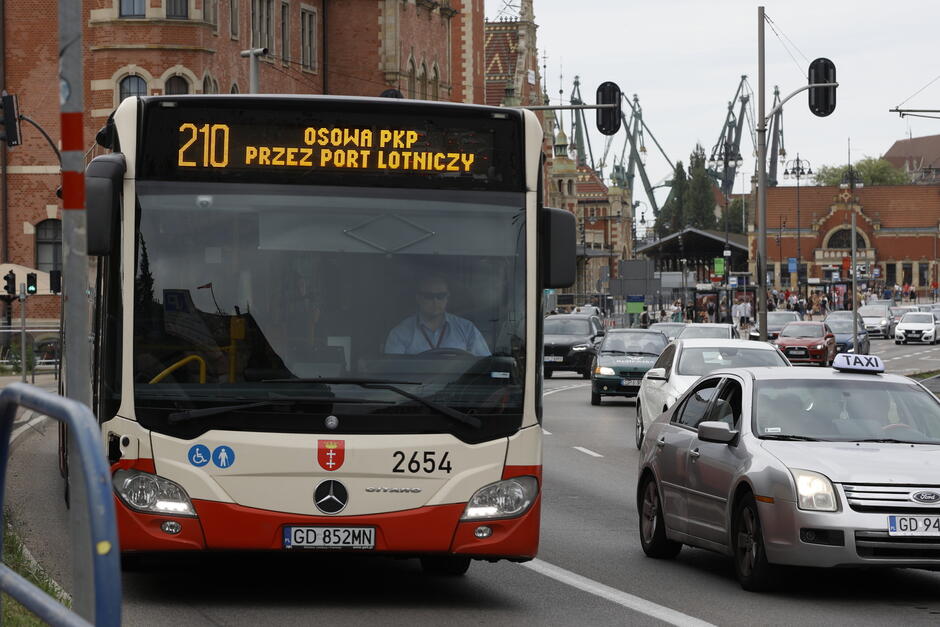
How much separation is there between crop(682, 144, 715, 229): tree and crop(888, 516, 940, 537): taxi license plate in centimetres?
17705

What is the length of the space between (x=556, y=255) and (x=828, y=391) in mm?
2680

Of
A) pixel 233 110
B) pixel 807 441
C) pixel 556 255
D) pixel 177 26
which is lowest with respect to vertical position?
pixel 807 441

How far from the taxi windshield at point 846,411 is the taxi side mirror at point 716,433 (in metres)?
0.20

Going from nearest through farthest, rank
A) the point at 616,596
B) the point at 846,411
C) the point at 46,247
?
the point at 616,596, the point at 846,411, the point at 46,247

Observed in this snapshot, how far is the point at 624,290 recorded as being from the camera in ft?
215

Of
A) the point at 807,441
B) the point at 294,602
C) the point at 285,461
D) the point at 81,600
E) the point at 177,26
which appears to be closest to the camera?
the point at 81,600

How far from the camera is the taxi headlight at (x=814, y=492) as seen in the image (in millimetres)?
10148

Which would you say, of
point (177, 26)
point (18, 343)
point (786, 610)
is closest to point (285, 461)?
point (786, 610)

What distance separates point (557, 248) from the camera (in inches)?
386

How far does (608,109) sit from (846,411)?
73.9 feet

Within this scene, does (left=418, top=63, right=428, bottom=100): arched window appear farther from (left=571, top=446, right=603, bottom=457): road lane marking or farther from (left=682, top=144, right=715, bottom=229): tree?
(left=682, top=144, right=715, bottom=229): tree

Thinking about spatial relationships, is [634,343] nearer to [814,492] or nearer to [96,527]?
[814,492]

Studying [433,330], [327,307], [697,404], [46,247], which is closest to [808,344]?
[46,247]

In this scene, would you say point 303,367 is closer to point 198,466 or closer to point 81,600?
point 198,466
